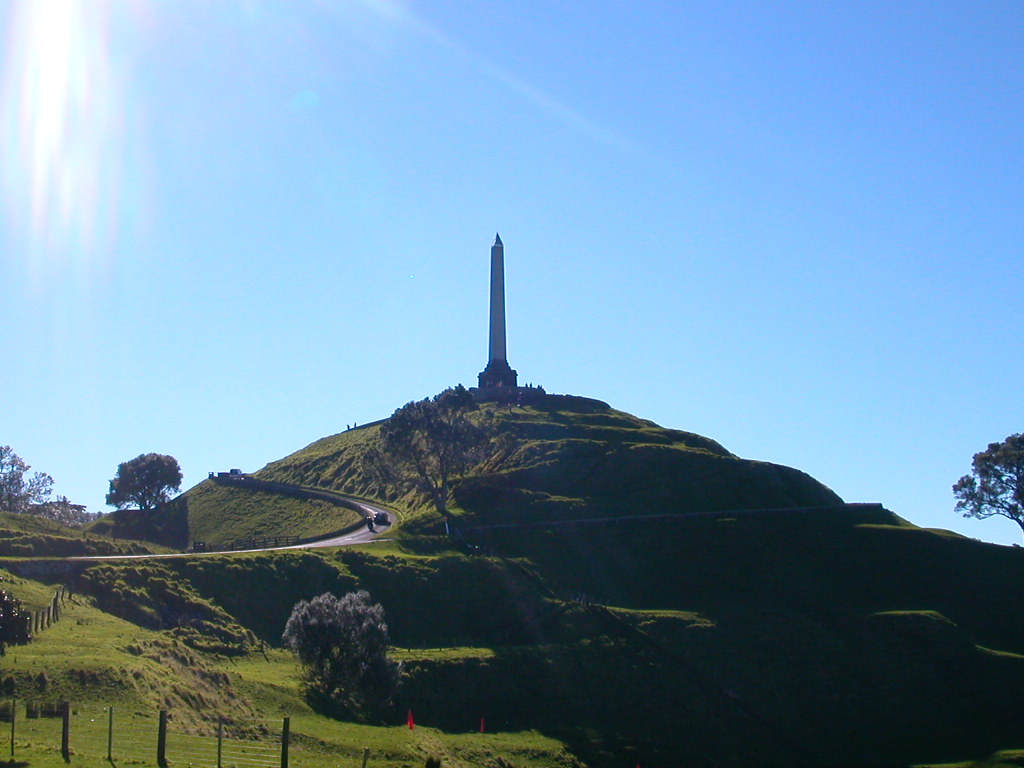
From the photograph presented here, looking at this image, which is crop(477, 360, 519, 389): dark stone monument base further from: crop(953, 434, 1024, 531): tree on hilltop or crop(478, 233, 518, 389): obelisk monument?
crop(953, 434, 1024, 531): tree on hilltop

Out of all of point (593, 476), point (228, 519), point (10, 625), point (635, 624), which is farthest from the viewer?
point (228, 519)

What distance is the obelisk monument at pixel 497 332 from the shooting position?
118 m

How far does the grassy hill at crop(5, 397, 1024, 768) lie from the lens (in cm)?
5112

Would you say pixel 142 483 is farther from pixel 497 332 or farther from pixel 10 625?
pixel 10 625

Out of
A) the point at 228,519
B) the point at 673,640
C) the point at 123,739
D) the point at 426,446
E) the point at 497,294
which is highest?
the point at 497,294

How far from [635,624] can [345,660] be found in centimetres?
2260

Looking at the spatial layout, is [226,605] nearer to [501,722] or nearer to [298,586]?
[298,586]

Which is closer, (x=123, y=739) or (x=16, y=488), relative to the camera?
(x=123, y=739)

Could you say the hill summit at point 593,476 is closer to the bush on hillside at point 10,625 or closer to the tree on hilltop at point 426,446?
the tree on hilltop at point 426,446

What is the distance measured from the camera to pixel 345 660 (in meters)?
48.0

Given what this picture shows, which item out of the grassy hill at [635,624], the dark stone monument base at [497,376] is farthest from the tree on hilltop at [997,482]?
the dark stone monument base at [497,376]

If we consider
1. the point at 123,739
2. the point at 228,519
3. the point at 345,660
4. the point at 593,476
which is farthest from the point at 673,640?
the point at 228,519

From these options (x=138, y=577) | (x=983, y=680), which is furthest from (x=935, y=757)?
(x=138, y=577)

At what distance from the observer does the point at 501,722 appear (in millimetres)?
52125
